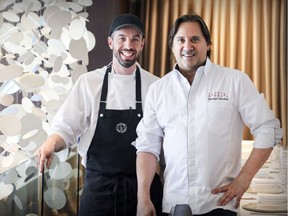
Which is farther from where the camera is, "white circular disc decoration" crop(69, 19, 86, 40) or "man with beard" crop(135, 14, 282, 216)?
"white circular disc decoration" crop(69, 19, 86, 40)

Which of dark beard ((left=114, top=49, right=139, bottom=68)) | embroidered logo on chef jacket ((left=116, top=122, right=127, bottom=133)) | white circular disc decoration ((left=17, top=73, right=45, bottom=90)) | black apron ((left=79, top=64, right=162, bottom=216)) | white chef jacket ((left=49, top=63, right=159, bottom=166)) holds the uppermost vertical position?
dark beard ((left=114, top=49, right=139, bottom=68))

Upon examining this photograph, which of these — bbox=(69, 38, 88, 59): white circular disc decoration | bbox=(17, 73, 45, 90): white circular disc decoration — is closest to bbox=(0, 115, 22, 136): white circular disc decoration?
bbox=(17, 73, 45, 90): white circular disc decoration

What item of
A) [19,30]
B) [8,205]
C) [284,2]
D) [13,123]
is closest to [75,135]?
[13,123]

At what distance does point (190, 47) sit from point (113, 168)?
2.14 feet

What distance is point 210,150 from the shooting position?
4.64 ft

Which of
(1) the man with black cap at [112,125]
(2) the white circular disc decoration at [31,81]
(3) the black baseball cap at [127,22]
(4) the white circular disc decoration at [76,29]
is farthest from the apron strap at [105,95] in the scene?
(4) the white circular disc decoration at [76,29]


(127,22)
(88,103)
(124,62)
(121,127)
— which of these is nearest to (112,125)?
(121,127)

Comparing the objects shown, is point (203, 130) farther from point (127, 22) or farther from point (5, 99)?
point (5, 99)

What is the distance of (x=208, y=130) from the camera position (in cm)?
141

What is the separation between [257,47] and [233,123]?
2.60 metres

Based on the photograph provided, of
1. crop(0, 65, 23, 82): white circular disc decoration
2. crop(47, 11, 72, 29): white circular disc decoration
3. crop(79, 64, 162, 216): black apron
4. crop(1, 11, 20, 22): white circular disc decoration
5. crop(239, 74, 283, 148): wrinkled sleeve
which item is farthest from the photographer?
crop(47, 11, 72, 29): white circular disc decoration

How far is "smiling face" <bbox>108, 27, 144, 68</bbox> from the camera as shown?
1.82 meters

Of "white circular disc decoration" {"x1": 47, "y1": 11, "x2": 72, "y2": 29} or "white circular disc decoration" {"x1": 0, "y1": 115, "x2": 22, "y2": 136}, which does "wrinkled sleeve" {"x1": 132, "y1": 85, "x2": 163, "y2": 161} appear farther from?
"white circular disc decoration" {"x1": 47, "y1": 11, "x2": 72, "y2": 29}

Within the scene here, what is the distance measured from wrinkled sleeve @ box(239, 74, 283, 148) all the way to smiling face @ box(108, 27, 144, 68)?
1.95ft
